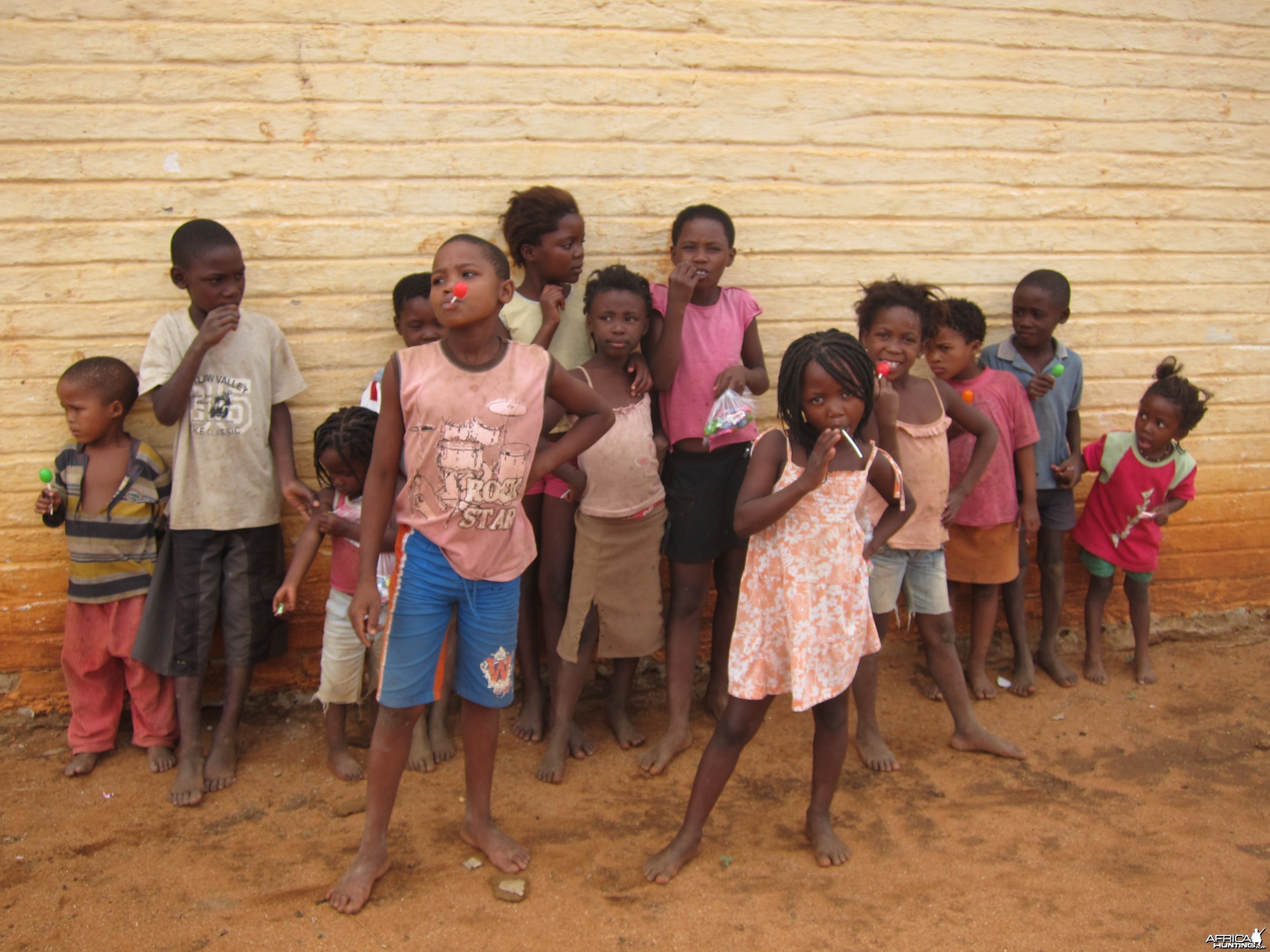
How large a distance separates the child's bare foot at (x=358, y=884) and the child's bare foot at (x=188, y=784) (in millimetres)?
872

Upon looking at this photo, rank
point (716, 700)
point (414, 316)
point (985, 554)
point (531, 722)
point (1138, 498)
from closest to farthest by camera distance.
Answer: point (414, 316), point (531, 722), point (716, 700), point (985, 554), point (1138, 498)

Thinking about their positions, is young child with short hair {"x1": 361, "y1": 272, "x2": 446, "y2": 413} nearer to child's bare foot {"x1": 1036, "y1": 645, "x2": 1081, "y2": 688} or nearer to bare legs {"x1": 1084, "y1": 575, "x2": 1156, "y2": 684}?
child's bare foot {"x1": 1036, "y1": 645, "x2": 1081, "y2": 688}

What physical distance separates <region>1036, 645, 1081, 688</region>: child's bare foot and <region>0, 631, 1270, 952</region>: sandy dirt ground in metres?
0.29

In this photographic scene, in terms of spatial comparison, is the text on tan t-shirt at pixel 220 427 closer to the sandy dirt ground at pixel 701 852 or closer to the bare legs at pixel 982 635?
the sandy dirt ground at pixel 701 852

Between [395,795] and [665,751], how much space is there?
118 centimetres

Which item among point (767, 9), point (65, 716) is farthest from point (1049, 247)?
point (65, 716)

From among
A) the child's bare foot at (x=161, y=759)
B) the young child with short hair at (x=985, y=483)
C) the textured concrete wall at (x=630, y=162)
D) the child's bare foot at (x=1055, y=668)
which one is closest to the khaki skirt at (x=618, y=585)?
the textured concrete wall at (x=630, y=162)

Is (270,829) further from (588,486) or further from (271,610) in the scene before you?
(588,486)

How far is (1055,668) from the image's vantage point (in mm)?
4492

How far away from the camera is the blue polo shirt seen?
434 cm

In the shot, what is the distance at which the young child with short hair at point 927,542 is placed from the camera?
3.66 meters

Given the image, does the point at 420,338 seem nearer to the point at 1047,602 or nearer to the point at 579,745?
the point at 579,745

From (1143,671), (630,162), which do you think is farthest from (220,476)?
(1143,671)

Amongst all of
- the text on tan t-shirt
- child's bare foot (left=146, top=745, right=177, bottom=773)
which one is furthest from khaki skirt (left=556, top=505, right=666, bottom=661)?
child's bare foot (left=146, top=745, right=177, bottom=773)
